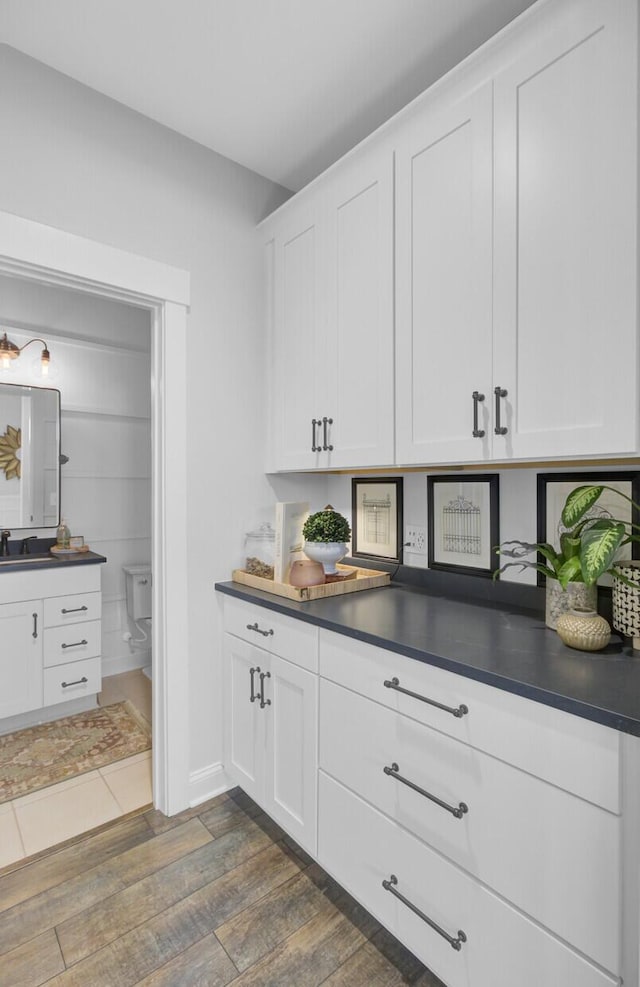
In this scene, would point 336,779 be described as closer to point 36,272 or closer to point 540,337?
point 540,337

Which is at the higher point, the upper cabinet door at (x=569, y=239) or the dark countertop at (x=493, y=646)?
the upper cabinet door at (x=569, y=239)

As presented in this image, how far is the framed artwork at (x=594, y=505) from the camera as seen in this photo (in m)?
1.38

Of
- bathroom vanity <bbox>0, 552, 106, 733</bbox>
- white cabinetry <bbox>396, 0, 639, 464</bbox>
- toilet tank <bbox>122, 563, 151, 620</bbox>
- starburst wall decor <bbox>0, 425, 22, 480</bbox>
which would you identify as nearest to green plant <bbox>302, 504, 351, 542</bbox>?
white cabinetry <bbox>396, 0, 639, 464</bbox>

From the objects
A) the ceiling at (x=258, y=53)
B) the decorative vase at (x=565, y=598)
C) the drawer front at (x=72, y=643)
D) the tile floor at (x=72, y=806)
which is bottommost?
the tile floor at (x=72, y=806)

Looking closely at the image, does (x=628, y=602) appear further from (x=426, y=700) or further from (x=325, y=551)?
(x=325, y=551)

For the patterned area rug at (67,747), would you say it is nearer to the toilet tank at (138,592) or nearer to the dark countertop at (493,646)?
the toilet tank at (138,592)

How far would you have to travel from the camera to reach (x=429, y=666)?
1.20 meters

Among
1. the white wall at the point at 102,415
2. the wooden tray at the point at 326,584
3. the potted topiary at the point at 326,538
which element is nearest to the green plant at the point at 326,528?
the potted topiary at the point at 326,538

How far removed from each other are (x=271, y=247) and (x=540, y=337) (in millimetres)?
1365

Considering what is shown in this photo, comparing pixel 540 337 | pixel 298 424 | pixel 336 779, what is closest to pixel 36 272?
pixel 298 424

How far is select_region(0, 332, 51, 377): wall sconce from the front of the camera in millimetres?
2887

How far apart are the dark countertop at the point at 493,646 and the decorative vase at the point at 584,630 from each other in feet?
0.08

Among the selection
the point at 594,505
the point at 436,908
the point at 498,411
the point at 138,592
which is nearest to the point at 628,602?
the point at 594,505

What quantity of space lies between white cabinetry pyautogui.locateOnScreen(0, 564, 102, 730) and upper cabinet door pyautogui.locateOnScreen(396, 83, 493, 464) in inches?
85.5
